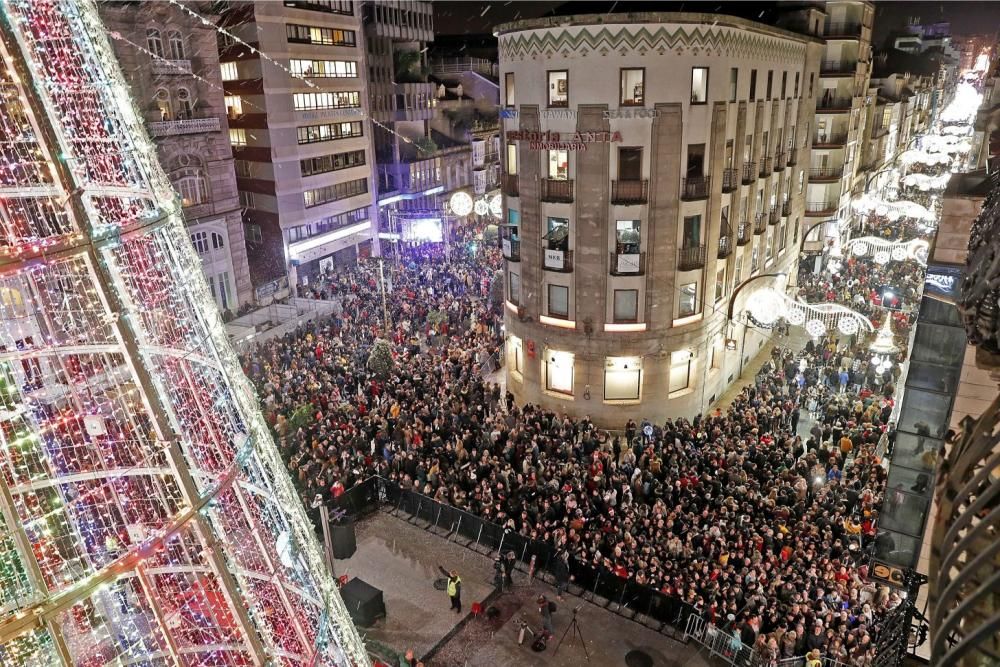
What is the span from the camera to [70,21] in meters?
3.14

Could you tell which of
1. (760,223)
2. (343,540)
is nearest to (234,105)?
(760,223)

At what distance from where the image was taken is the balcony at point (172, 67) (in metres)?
33.9

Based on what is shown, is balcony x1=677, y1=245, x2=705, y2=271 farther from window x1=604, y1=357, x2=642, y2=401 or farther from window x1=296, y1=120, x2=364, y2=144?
window x1=296, y1=120, x2=364, y2=144

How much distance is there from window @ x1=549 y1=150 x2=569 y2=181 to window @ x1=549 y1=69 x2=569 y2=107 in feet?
5.37

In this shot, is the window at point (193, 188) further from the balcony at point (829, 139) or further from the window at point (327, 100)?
the balcony at point (829, 139)

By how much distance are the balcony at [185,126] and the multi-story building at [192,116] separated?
48 millimetres

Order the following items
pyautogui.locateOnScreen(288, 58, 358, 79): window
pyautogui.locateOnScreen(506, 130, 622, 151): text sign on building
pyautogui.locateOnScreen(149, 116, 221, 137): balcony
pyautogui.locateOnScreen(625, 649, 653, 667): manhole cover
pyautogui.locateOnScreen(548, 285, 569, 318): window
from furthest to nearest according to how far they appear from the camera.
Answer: pyautogui.locateOnScreen(288, 58, 358, 79): window, pyautogui.locateOnScreen(149, 116, 221, 137): balcony, pyautogui.locateOnScreen(548, 285, 569, 318): window, pyautogui.locateOnScreen(506, 130, 622, 151): text sign on building, pyautogui.locateOnScreen(625, 649, 653, 667): manhole cover

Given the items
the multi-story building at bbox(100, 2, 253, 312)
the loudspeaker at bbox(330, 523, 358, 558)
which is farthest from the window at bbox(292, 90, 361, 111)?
the loudspeaker at bbox(330, 523, 358, 558)

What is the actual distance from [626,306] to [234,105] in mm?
31784

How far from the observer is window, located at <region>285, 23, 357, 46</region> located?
4600cm

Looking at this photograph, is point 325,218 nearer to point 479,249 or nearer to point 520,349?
point 479,249

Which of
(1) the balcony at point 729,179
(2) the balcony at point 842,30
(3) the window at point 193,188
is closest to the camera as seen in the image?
(1) the balcony at point 729,179

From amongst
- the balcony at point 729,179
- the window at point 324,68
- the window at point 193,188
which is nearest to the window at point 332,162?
the window at point 324,68

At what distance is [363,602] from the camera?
15.6 meters
